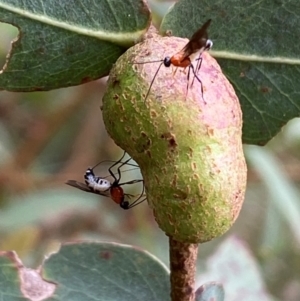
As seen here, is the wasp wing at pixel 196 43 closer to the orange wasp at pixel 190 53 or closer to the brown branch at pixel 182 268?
the orange wasp at pixel 190 53

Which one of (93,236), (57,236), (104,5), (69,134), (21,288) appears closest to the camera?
(104,5)

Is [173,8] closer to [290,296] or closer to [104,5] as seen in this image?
[104,5]

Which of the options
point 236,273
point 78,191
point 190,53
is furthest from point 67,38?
point 78,191

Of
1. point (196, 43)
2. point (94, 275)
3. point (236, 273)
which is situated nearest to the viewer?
point (196, 43)

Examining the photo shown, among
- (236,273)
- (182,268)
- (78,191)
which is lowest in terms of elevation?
(78,191)

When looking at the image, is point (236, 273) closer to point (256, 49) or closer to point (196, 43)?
point (256, 49)

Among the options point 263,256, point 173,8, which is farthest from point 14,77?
point 263,256
